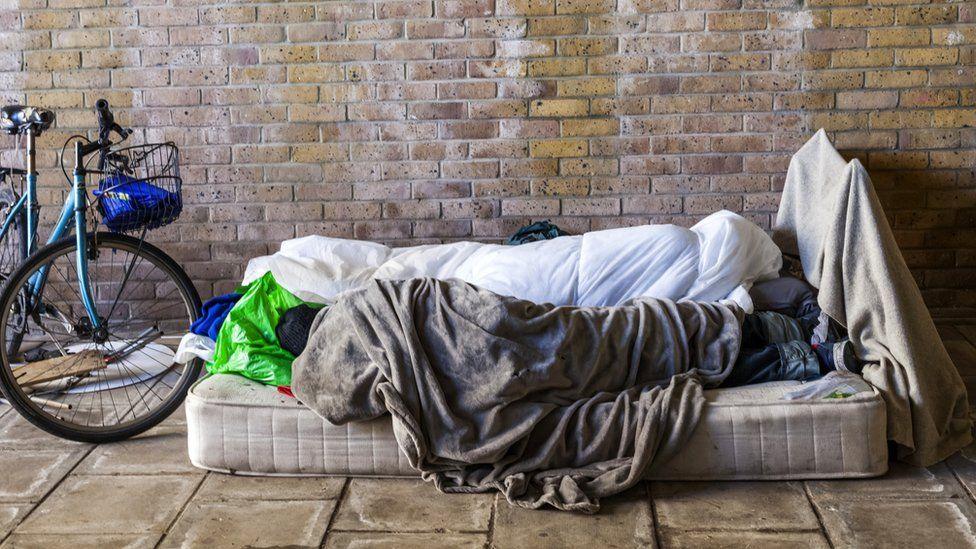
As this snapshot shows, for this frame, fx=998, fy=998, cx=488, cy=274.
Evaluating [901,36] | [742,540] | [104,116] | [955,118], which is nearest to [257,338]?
[104,116]

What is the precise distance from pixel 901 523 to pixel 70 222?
2755 millimetres

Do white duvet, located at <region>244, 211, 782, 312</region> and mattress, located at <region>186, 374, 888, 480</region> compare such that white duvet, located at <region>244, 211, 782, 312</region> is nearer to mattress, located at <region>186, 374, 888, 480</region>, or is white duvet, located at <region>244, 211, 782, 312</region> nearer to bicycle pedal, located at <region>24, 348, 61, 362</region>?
mattress, located at <region>186, 374, 888, 480</region>

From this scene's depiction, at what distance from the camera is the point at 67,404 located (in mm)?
3295

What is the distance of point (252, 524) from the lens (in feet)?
8.43

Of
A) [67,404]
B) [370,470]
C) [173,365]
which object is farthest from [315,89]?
[370,470]

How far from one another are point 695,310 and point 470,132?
4.83ft

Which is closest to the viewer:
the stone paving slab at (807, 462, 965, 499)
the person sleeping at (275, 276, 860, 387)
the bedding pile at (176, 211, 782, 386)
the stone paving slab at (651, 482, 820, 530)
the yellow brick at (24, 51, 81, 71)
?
the stone paving slab at (651, 482, 820, 530)

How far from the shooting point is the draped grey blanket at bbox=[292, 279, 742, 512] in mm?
2684

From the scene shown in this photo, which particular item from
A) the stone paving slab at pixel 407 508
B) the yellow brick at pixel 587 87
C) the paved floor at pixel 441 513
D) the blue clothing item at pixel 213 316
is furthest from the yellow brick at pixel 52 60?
the stone paving slab at pixel 407 508

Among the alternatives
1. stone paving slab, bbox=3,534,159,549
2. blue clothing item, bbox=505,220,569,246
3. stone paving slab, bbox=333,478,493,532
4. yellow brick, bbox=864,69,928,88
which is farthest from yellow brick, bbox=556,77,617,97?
stone paving slab, bbox=3,534,159,549

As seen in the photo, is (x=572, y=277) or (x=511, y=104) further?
(x=511, y=104)

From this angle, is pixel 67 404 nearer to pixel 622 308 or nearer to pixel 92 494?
pixel 92 494

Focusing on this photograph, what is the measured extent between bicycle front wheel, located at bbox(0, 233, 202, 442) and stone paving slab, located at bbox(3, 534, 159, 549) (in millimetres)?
637

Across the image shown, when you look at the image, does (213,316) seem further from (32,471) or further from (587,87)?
(587,87)
